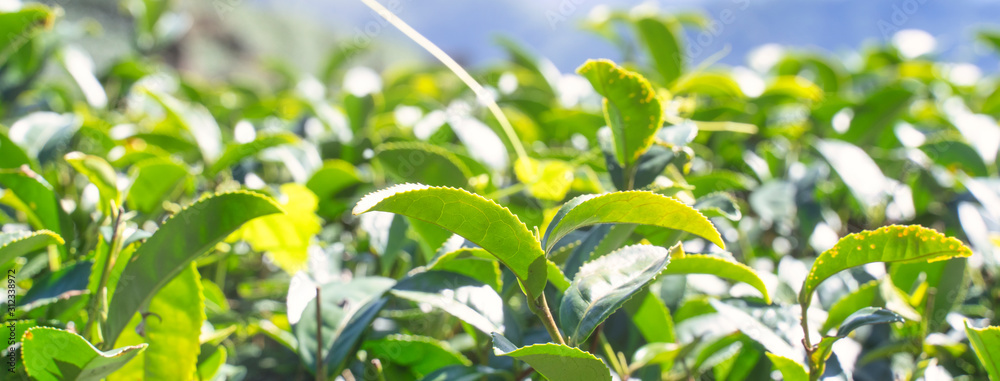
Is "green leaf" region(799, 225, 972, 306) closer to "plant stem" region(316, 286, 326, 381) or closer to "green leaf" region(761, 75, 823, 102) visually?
"plant stem" region(316, 286, 326, 381)

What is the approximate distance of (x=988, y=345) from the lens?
2.02 feet

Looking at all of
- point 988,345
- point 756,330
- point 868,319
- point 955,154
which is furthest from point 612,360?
point 955,154

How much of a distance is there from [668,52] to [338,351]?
1.15 m

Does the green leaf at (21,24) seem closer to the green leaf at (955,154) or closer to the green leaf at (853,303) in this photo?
the green leaf at (853,303)

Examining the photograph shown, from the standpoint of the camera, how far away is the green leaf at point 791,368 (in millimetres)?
636

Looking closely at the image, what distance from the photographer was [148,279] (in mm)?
680

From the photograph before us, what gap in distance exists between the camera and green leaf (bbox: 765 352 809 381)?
0.64 metres

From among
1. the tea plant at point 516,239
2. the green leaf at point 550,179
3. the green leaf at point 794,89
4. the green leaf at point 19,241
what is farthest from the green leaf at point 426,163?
the green leaf at point 794,89

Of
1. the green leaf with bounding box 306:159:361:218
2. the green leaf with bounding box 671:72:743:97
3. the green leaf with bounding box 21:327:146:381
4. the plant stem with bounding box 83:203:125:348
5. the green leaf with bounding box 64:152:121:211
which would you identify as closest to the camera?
the green leaf with bounding box 21:327:146:381

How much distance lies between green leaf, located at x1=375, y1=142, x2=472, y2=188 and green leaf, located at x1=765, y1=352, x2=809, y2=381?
0.48 m

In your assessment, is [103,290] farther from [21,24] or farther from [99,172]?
[21,24]

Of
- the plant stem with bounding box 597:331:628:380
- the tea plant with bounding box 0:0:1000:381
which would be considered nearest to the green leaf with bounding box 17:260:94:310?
the tea plant with bounding box 0:0:1000:381

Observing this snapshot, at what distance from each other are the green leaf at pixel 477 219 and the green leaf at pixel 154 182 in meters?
0.63

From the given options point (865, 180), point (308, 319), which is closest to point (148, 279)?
point (308, 319)
